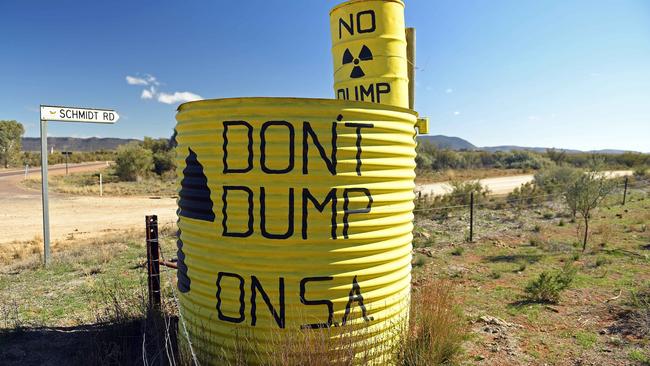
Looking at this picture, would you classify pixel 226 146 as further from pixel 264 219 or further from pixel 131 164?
pixel 131 164

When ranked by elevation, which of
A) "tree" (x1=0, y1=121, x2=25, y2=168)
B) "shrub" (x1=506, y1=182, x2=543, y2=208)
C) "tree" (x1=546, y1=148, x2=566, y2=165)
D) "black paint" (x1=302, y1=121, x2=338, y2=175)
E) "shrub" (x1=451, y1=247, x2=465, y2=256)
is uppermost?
"tree" (x1=0, y1=121, x2=25, y2=168)

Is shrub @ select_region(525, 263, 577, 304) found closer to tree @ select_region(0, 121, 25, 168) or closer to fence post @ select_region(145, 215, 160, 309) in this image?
fence post @ select_region(145, 215, 160, 309)

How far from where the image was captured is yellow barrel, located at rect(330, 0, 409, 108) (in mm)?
4359

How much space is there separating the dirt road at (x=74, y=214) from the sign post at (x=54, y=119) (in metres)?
4.19

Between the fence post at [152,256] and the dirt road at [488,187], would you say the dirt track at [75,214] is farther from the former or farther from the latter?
the fence post at [152,256]

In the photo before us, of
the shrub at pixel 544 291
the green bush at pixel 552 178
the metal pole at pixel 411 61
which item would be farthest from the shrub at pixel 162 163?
the shrub at pixel 544 291

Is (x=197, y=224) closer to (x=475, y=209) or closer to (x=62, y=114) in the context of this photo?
(x=62, y=114)

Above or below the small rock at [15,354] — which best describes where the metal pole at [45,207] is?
above

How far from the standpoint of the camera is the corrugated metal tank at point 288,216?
9.40 feet

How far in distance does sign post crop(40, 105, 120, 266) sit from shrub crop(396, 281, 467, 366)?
7.58m

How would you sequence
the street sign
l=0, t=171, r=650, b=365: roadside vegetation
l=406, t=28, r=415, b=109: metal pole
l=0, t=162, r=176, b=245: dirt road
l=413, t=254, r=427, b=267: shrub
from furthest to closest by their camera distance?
l=0, t=162, r=176, b=245: dirt road, l=413, t=254, r=427, b=267: shrub, the street sign, l=406, t=28, r=415, b=109: metal pole, l=0, t=171, r=650, b=365: roadside vegetation

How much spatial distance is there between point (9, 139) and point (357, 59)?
7506cm

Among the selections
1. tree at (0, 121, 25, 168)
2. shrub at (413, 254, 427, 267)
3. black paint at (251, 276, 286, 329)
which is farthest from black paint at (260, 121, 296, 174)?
tree at (0, 121, 25, 168)

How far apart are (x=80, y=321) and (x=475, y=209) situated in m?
14.4
